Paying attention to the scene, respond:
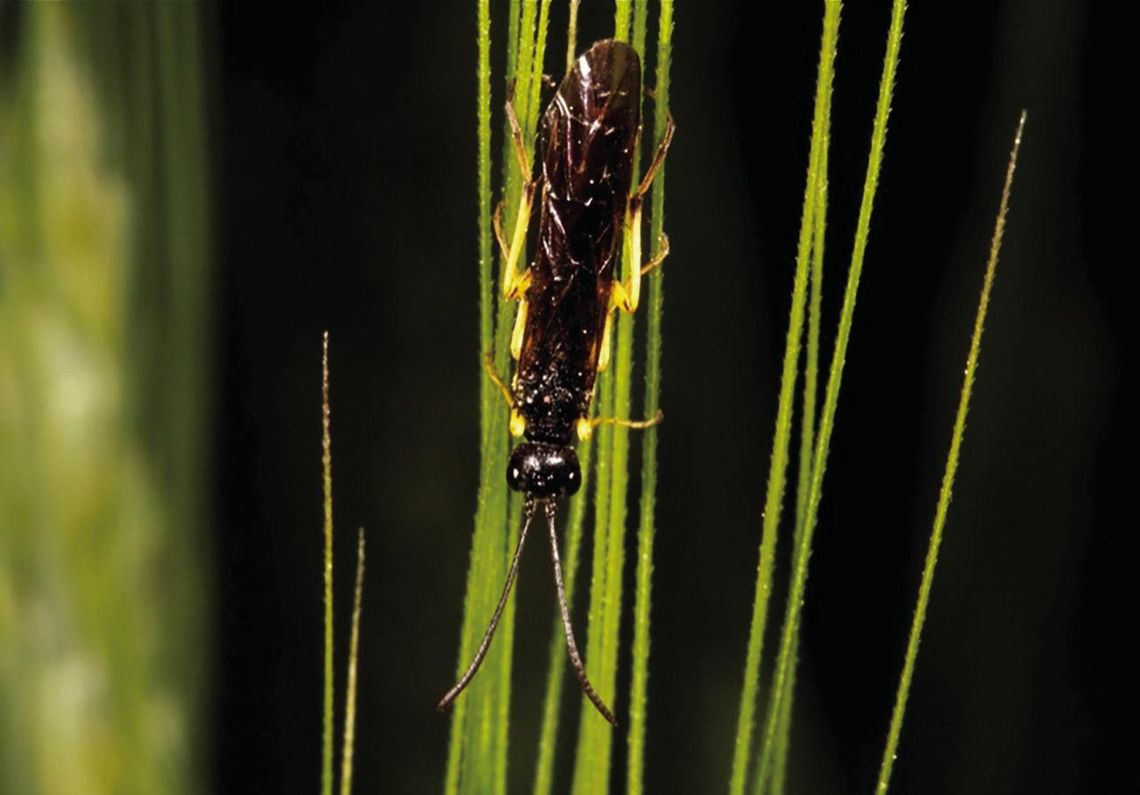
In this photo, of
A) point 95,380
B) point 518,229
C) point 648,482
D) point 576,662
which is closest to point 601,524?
point 648,482

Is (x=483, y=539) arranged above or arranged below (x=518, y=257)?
below

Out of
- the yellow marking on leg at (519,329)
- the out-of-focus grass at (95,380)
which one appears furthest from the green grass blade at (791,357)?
the out-of-focus grass at (95,380)

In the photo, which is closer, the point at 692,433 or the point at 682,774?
the point at 692,433

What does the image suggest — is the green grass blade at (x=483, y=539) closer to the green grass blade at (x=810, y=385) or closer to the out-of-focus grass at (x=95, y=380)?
the green grass blade at (x=810, y=385)

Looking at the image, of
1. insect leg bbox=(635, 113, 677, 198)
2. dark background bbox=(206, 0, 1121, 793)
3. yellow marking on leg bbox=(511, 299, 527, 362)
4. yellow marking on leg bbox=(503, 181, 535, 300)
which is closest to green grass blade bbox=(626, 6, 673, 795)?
insect leg bbox=(635, 113, 677, 198)

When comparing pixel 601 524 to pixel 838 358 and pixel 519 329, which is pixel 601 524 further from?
pixel 519 329

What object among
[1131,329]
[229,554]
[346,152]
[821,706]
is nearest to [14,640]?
[229,554]

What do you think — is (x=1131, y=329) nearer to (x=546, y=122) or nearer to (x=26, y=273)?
(x=546, y=122)
